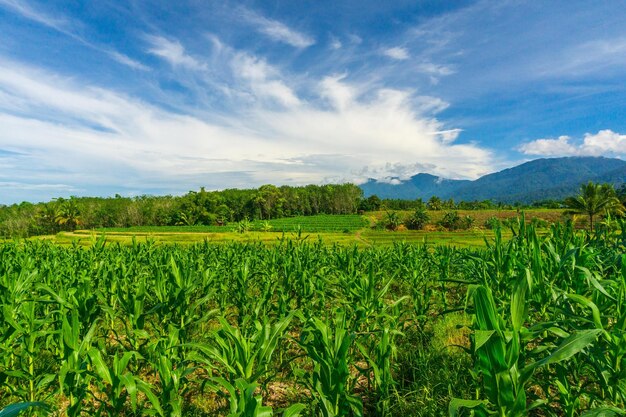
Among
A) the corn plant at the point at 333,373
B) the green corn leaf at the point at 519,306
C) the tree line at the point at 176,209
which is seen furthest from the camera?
the tree line at the point at 176,209

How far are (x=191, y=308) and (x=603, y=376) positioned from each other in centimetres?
504

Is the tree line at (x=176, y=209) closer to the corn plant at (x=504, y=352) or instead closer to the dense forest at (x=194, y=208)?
the dense forest at (x=194, y=208)

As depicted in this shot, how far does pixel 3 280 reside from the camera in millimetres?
5492

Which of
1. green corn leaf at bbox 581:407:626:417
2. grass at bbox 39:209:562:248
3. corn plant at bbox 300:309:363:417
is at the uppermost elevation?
green corn leaf at bbox 581:407:626:417

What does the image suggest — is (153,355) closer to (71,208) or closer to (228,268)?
(228,268)

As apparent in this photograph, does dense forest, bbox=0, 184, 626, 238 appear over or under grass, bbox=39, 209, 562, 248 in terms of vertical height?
over

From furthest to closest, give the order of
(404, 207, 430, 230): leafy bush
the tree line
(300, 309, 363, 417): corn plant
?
the tree line, (404, 207, 430, 230): leafy bush, (300, 309, 363, 417): corn plant

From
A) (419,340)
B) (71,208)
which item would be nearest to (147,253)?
(419,340)

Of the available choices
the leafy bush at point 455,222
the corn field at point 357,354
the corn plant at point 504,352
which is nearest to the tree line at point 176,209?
the leafy bush at point 455,222

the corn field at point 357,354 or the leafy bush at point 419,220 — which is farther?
the leafy bush at point 419,220

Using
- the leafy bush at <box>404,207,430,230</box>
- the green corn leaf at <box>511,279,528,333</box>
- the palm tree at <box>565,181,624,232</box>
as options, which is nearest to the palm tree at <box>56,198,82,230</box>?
the leafy bush at <box>404,207,430,230</box>

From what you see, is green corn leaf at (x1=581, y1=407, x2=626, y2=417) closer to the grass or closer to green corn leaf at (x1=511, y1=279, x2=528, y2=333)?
green corn leaf at (x1=511, y1=279, x2=528, y2=333)

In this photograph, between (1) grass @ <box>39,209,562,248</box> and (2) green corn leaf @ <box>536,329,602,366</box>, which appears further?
(1) grass @ <box>39,209,562,248</box>

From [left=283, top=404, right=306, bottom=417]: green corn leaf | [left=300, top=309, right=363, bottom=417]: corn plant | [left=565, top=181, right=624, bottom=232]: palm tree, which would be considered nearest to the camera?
[left=283, top=404, right=306, bottom=417]: green corn leaf
